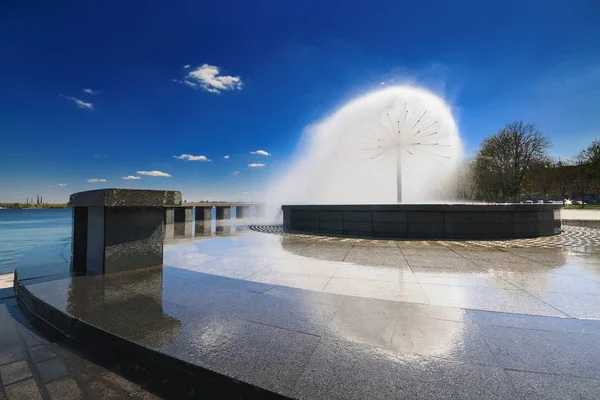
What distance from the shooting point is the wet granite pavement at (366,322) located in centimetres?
195

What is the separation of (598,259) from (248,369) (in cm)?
888

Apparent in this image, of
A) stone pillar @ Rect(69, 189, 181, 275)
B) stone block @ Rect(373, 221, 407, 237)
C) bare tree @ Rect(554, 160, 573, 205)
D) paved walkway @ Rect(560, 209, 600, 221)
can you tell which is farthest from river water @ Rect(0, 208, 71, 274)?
bare tree @ Rect(554, 160, 573, 205)

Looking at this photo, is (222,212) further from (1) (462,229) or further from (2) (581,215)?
(2) (581,215)

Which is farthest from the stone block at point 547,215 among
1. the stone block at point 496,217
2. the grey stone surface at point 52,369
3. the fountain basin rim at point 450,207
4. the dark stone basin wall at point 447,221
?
the grey stone surface at point 52,369

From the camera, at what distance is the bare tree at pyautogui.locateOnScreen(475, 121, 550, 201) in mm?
40531

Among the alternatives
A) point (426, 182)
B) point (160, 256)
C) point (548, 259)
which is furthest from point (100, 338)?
point (426, 182)

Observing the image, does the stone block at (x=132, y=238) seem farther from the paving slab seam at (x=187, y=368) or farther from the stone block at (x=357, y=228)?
the stone block at (x=357, y=228)

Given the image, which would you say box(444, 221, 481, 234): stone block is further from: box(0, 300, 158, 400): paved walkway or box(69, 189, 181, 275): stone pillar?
box(0, 300, 158, 400): paved walkway

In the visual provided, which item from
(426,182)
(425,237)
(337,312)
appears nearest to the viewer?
(337,312)

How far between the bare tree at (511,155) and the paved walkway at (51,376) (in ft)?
172

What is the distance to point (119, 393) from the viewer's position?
2.06 m

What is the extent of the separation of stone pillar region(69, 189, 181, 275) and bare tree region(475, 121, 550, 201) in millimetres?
50989

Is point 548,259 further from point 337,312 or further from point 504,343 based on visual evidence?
point 337,312

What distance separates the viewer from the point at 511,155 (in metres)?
41.8
